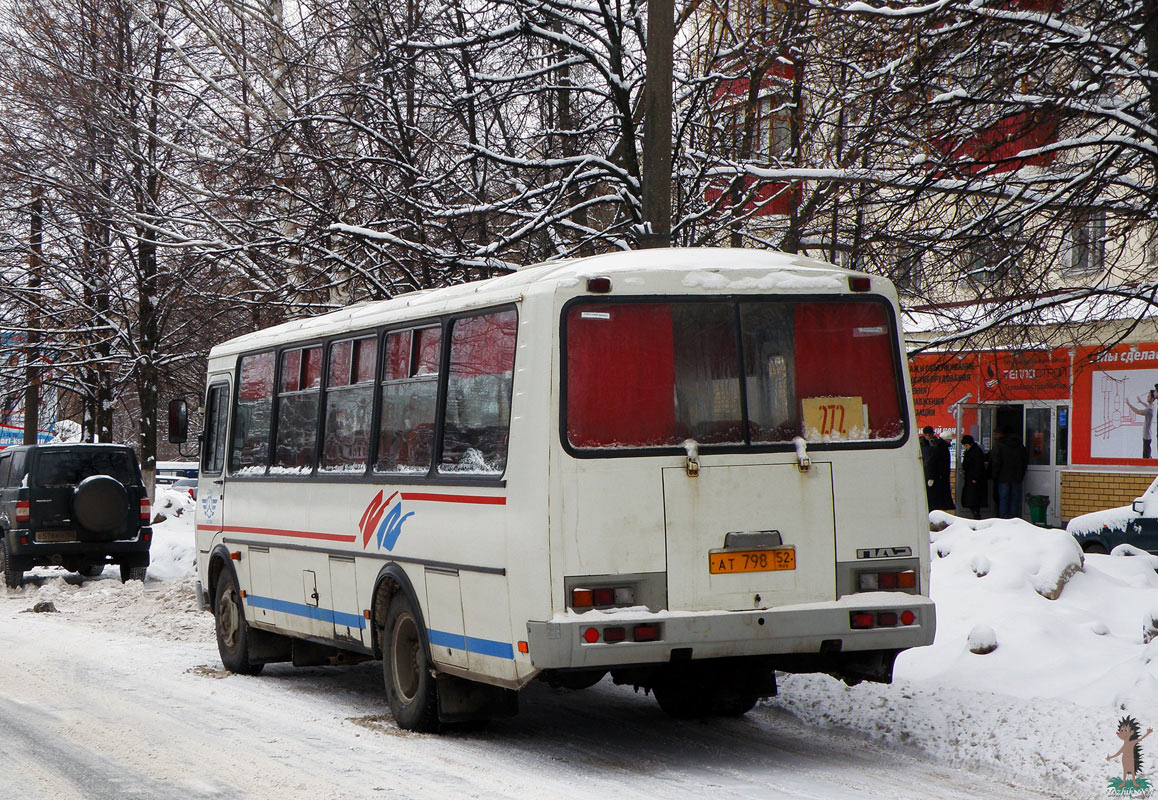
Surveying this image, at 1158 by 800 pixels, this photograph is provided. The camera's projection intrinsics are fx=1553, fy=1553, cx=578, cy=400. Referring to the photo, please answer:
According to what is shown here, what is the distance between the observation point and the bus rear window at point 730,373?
7.99 metres

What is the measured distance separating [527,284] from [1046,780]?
3.64m

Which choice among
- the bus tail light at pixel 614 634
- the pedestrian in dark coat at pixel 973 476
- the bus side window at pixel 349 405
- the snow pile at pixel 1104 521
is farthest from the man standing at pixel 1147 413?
the bus tail light at pixel 614 634

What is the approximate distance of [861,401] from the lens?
8477 millimetres

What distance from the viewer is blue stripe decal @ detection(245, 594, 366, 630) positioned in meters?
10.0

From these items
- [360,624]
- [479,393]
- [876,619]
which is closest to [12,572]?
[360,624]

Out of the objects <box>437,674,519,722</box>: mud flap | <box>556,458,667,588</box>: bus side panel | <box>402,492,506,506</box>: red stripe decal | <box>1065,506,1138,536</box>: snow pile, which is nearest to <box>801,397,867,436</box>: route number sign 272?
<box>556,458,667,588</box>: bus side panel

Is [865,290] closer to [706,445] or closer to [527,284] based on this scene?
[706,445]

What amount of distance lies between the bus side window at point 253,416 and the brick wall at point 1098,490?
48.2 ft

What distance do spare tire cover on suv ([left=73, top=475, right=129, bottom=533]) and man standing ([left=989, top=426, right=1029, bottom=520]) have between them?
13240 millimetres

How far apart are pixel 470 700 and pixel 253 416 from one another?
14.0 ft

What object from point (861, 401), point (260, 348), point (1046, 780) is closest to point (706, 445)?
point (861, 401)

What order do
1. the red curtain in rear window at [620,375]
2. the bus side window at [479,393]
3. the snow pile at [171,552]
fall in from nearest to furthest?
the red curtain in rear window at [620,375], the bus side window at [479,393], the snow pile at [171,552]

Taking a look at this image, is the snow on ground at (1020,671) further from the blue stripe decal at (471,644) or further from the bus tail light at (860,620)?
the blue stripe decal at (471,644)

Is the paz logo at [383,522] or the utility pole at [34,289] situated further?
the utility pole at [34,289]
